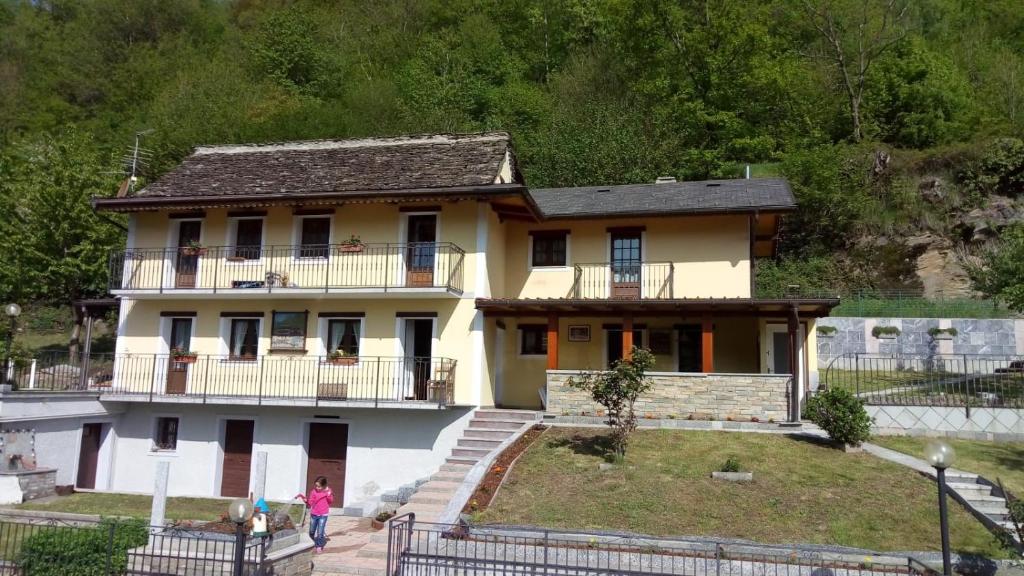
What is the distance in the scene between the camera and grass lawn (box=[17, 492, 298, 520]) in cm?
1475

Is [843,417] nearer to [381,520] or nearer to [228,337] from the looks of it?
[381,520]

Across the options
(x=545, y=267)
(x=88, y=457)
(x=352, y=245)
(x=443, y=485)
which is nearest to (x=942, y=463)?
(x=443, y=485)

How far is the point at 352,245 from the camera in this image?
18.0 meters

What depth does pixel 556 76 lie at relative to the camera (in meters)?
45.9

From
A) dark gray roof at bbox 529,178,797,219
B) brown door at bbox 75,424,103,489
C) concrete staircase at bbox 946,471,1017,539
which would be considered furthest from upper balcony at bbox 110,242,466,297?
concrete staircase at bbox 946,471,1017,539

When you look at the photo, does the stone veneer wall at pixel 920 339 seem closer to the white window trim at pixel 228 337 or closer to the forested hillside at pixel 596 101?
the forested hillside at pixel 596 101

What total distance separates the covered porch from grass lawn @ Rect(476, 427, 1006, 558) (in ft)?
5.22

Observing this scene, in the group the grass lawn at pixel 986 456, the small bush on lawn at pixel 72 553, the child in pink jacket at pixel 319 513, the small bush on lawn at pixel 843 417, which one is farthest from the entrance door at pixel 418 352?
the grass lawn at pixel 986 456

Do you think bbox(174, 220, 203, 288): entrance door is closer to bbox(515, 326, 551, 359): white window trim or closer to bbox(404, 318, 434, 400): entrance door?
bbox(404, 318, 434, 400): entrance door

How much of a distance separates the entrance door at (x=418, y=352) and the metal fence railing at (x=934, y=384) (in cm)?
1013

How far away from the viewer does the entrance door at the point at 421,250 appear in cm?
1806

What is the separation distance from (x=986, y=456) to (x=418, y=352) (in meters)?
13.3

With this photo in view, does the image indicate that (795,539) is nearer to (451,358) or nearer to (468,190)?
(451,358)

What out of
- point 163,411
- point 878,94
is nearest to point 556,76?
point 878,94
